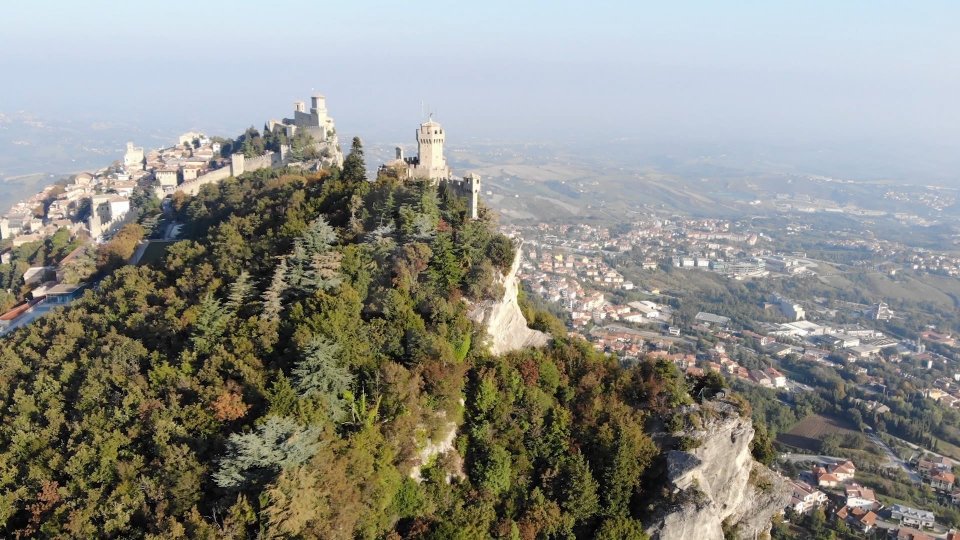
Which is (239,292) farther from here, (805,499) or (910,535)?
(910,535)

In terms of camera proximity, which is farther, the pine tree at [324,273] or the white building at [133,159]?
the white building at [133,159]

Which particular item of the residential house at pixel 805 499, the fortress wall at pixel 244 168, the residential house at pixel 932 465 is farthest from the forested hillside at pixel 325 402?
the residential house at pixel 932 465

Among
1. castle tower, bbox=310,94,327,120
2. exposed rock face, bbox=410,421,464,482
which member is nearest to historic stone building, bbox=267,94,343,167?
castle tower, bbox=310,94,327,120

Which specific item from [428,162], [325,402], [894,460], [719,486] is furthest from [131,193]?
[894,460]

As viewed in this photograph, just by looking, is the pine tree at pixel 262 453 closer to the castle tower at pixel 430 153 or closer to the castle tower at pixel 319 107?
the castle tower at pixel 430 153

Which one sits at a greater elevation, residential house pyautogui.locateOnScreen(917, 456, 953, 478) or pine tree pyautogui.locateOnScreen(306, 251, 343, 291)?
pine tree pyautogui.locateOnScreen(306, 251, 343, 291)

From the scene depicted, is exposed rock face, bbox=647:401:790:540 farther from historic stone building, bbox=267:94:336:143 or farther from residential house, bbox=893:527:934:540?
historic stone building, bbox=267:94:336:143

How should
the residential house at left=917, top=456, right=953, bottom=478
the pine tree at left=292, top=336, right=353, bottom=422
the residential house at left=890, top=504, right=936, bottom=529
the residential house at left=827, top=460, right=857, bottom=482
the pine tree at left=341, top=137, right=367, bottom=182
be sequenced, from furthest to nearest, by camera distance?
the residential house at left=917, top=456, right=953, bottom=478 → the residential house at left=827, top=460, right=857, bottom=482 → the residential house at left=890, top=504, right=936, bottom=529 → the pine tree at left=341, top=137, right=367, bottom=182 → the pine tree at left=292, top=336, right=353, bottom=422
